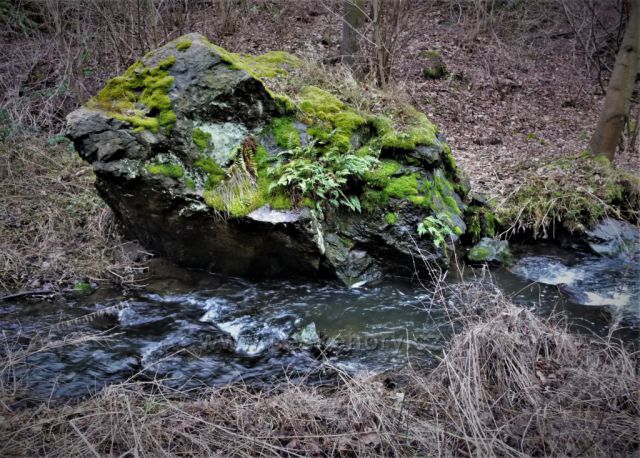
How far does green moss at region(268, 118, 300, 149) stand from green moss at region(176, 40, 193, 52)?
4.95 ft

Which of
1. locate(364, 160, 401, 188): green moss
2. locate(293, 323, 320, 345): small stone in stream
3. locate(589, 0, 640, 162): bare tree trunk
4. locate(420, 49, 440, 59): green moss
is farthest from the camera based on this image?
locate(420, 49, 440, 59): green moss

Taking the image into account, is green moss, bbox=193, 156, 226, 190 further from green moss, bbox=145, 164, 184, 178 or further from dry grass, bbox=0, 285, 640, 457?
dry grass, bbox=0, 285, 640, 457

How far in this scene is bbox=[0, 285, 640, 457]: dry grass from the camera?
2754 mm

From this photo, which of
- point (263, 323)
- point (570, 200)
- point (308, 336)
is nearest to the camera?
point (308, 336)

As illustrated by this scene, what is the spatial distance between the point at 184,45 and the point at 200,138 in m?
1.36

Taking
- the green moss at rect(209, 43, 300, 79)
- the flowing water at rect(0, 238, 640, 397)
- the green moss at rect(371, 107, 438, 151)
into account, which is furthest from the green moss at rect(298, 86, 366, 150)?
the flowing water at rect(0, 238, 640, 397)

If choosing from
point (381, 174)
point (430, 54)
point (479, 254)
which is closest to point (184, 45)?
point (381, 174)

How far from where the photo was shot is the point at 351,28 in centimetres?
1012

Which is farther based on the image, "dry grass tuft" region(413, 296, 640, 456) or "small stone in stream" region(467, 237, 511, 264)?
"small stone in stream" region(467, 237, 511, 264)

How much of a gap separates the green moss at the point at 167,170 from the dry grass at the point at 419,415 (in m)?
2.91

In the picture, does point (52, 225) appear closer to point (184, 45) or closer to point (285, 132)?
point (184, 45)

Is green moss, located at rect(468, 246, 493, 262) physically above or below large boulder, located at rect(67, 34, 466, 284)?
below

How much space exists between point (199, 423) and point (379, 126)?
16.1 ft

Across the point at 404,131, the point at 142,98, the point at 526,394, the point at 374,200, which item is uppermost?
the point at 142,98
